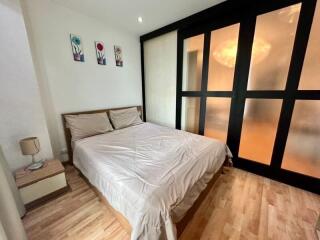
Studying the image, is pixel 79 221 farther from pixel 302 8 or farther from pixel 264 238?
pixel 302 8

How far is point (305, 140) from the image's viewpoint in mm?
1817

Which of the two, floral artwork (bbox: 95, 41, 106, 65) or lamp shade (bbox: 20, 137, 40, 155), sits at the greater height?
floral artwork (bbox: 95, 41, 106, 65)

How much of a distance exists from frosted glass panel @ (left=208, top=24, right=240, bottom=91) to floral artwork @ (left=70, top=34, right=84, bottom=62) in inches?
89.2

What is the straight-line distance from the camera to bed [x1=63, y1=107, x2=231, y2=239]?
3.27ft

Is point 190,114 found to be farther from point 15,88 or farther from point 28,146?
point 15,88

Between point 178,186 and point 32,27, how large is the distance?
2.81 meters

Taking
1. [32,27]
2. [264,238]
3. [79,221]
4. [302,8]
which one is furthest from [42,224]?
[302,8]

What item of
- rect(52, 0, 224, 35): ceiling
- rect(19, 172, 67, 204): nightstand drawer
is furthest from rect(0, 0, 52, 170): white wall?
rect(52, 0, 224, 35): ceiling

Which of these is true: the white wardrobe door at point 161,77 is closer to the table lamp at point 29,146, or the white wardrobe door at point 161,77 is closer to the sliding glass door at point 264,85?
the sliding glass door at point 264,85

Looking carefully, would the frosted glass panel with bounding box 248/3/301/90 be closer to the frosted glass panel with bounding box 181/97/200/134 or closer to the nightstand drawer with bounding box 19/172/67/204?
the frosted glass panel with bounding box 181/97/200/134

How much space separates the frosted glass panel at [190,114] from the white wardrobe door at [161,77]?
246 millimetres

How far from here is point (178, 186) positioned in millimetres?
1191

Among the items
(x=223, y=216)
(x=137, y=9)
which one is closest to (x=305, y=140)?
(x=223, y=216)

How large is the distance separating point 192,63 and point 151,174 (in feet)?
7.45
